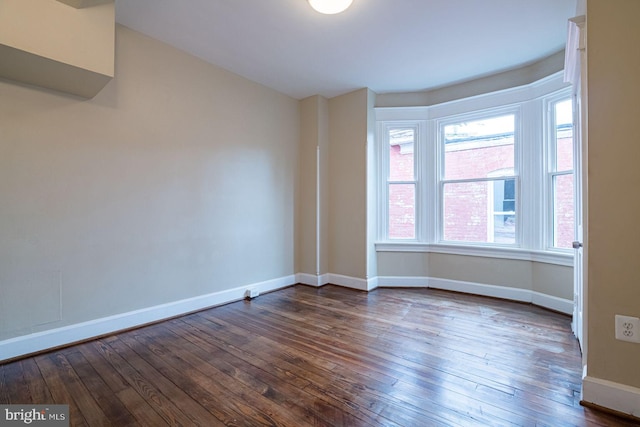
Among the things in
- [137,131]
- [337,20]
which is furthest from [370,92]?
[137,131]

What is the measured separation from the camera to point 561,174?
10.5 ft

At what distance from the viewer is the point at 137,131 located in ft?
9.18

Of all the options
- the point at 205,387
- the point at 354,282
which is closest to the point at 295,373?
the point at 205,387

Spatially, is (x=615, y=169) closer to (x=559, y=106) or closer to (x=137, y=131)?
(x=559, y=106)

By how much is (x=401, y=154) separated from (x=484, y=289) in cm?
209

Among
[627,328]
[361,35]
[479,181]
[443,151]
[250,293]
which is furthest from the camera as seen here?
[443,151]

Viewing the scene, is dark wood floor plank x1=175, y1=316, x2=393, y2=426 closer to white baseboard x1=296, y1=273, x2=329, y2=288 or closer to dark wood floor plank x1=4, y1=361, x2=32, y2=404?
dark wood floor plank x1=4, y1=361, x2=32, y2=404

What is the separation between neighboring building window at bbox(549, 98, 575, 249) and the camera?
3137mm

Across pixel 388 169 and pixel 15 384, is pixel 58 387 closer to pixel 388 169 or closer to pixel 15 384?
pixel 15 384

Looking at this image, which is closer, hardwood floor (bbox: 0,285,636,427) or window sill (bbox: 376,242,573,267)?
hardwood floor (bbox: 0,285,636,427)

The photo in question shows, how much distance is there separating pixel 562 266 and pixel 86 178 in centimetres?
464

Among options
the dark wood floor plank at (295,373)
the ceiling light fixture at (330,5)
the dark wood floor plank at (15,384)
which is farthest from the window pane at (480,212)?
the dark wood floor plank at (15,384)

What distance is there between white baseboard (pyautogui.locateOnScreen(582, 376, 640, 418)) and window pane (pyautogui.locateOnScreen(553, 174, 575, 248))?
6.36 feet

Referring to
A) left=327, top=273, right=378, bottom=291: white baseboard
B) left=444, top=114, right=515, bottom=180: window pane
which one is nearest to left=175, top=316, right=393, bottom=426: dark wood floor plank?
left=327, top=273, right=378, bottom=291: white baseboard
